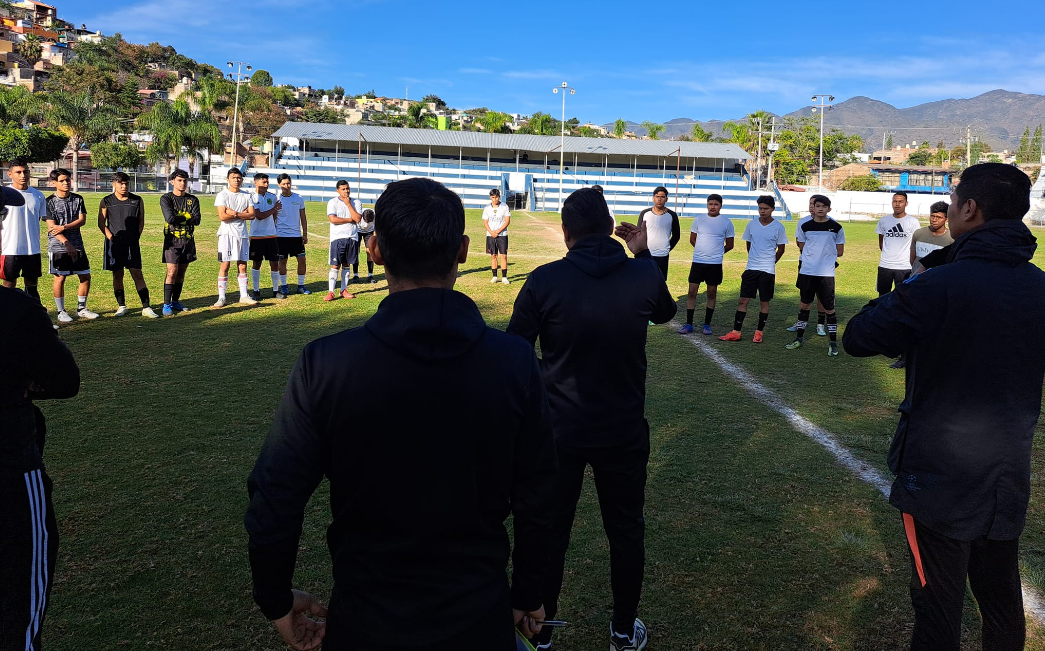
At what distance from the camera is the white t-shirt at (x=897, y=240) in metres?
10.4

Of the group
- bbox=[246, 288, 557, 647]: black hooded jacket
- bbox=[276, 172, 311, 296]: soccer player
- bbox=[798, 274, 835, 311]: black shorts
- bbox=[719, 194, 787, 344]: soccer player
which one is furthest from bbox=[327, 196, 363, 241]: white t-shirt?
bbox=[246, 288, 557, 647]: black hooded jacket

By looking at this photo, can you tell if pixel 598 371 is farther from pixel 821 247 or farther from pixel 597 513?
pixel 821 247

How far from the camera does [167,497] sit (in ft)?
16.2

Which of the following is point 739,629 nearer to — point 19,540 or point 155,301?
point 19,540

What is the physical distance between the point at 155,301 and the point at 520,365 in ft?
39.0

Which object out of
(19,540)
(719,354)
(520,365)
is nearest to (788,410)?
(719,354)

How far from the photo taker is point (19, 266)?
9.18 metres

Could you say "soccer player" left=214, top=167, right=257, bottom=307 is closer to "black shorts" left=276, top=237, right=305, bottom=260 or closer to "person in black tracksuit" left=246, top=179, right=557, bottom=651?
"black shorts" left=276, top=237, right=305, bottom=260

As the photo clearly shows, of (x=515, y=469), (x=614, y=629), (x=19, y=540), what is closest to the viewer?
(x=515, y=469)

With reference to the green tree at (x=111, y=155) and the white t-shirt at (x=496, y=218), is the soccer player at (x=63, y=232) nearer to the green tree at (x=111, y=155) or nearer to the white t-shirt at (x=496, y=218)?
the white t-shirt at (x=496, y=218)

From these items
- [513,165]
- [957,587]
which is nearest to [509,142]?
[513,165]

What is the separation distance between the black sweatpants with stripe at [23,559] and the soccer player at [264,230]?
10.1 meters

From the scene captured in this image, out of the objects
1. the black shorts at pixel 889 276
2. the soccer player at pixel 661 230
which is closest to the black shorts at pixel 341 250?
the soccer player at pixel 661 230

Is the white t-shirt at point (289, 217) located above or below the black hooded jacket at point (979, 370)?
above
